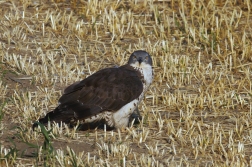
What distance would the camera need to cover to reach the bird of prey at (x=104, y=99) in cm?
720

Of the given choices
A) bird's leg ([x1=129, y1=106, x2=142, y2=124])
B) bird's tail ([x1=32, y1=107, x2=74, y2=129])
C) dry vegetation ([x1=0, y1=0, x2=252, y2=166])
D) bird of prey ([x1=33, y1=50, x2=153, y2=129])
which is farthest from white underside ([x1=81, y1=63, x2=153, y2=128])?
bird's leg ([x1=129, y1=106, x2=142, y2=124])

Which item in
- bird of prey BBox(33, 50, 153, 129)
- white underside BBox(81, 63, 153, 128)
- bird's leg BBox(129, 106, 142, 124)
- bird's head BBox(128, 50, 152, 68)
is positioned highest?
bird's head BBox(128, 50, 152, 68)

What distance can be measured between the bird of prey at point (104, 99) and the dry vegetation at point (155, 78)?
0.60 feet

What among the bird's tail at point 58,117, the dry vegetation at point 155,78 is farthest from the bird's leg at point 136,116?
the bird's tail at point 58,117

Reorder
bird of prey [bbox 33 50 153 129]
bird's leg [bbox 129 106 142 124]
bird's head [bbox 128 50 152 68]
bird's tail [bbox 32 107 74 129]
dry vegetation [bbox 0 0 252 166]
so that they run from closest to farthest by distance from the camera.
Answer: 1. dry vegetation [bbox 0 0 252 166]
2. bird's tail [bbox 32 107 74 129]
3. bird of prey [bbox 33 50 153 129]
4. bird's head [bbox 128 50 152 68]
5. bird's leg [bbox 129 106 142 124]

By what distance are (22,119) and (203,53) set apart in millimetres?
3813

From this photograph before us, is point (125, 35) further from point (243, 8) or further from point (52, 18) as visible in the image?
point (243, 8)

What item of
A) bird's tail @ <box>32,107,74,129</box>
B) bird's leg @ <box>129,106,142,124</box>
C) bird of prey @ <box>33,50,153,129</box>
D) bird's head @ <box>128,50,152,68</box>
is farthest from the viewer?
bird's leg @ <box>129,106,142,124</box>

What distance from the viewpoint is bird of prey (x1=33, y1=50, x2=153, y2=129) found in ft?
23.6

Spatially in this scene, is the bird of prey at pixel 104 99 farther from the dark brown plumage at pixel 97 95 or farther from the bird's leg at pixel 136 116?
the bird's leg at pixel 136 116

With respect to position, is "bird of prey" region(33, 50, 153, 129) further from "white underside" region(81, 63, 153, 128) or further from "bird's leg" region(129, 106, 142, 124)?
"bird's leg" region(129, 106, 142, 124)

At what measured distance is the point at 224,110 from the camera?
807 cm

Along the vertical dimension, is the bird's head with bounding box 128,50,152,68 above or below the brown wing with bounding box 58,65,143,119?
above

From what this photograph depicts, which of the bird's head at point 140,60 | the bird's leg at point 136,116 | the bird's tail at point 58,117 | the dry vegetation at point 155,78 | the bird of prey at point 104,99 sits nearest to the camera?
the dry vegetation at point 155,78
